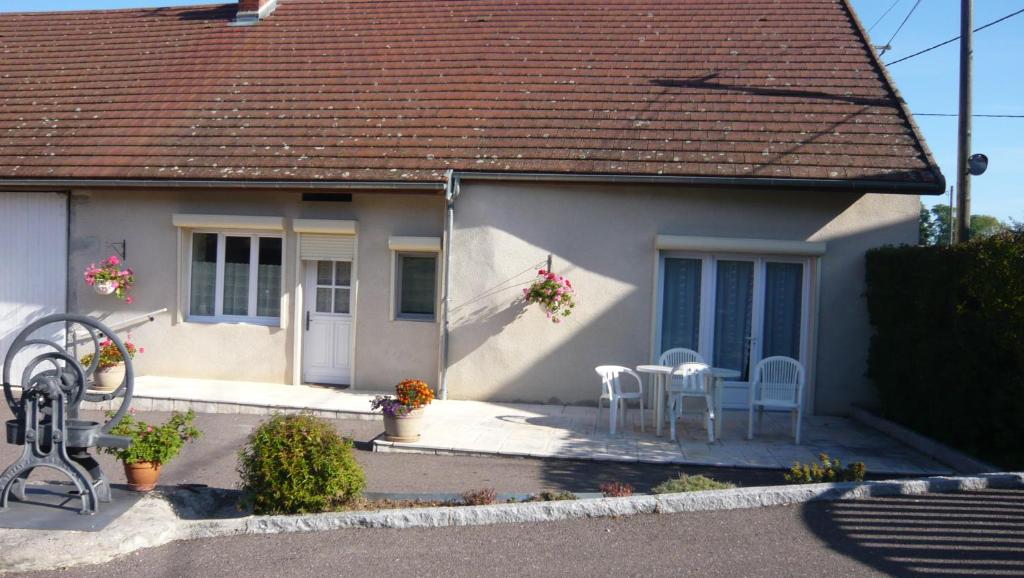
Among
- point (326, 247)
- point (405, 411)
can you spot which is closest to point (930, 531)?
point (405, 411)

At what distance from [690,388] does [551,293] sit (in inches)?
87.5

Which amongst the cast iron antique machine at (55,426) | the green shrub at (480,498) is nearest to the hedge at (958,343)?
the green shrub at (480,498)

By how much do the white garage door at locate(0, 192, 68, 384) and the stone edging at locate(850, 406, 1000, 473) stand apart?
10.6 meters

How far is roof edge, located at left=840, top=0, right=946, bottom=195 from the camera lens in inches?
432

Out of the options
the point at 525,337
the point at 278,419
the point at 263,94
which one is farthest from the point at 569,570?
the point at 263,94

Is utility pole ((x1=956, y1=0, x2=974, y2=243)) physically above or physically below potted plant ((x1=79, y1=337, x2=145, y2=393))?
above

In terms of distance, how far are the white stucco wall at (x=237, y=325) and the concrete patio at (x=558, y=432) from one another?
1.19 feet

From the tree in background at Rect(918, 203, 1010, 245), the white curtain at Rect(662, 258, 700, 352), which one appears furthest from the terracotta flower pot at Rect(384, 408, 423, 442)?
the tree in background at Rect(918, 203, 1010, 245)

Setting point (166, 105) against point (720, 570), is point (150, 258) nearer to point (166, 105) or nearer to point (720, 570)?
point (166, 105)

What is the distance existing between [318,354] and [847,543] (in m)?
8.22

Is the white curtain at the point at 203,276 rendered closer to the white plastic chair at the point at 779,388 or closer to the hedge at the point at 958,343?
the white plastic chair at the point at 779,388

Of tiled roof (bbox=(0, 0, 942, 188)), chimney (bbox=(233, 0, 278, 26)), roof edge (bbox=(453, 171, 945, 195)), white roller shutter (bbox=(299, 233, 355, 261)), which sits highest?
chimney (bbox=(233, 0, 278, 26))

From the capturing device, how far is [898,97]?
12.3 meters

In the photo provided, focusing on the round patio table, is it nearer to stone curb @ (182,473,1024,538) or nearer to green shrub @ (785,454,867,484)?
green shrub @ (785,454,867,484)
